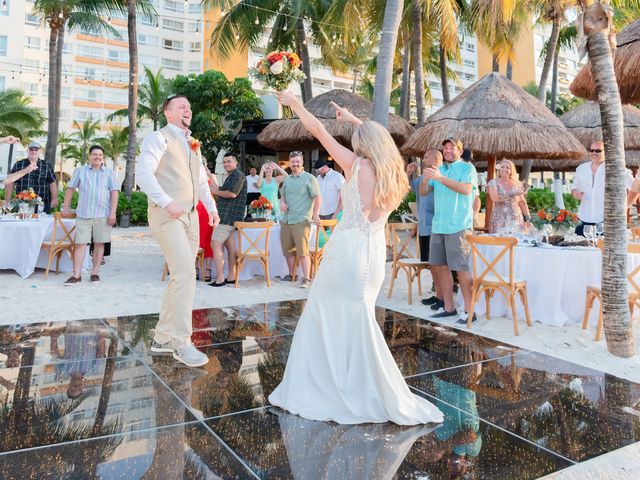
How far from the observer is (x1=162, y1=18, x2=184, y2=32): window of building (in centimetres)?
4997

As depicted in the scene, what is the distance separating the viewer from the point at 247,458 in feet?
7.99

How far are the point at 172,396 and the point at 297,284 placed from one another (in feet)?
15.3

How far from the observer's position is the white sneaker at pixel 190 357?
3.82 meters

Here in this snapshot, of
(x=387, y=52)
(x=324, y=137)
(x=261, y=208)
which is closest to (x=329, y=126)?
(x=387, y=52)

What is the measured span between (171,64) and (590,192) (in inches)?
1992

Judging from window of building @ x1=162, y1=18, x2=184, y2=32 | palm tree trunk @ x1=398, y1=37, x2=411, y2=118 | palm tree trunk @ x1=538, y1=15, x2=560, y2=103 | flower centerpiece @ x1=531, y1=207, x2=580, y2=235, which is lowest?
flower centerpiece @ x1=531, y1=207, x2=580, y2=235

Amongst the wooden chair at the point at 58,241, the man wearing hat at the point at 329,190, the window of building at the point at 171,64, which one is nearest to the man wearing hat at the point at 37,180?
the wooden chair at the point at 58,241

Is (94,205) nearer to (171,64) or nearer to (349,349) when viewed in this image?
(349,349)

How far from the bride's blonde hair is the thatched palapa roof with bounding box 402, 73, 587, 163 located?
7.44 meters

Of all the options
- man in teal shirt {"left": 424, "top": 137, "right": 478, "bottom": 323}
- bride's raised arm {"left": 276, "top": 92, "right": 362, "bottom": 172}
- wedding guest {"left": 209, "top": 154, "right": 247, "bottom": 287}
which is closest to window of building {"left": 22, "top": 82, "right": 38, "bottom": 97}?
wedding guest {"left": 209, "top": 154, "right": 247, "bottom": 287}

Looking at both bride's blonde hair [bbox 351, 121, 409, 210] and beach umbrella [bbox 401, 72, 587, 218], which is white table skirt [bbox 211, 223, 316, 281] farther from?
bride's blonde hair [bbox 351, 121, 409, 210]

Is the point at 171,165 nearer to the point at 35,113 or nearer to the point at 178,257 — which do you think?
the point at 178,257

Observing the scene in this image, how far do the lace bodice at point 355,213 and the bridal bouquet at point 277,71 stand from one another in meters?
1.04

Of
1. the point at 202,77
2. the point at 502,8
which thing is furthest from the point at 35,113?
the point at 502,8
